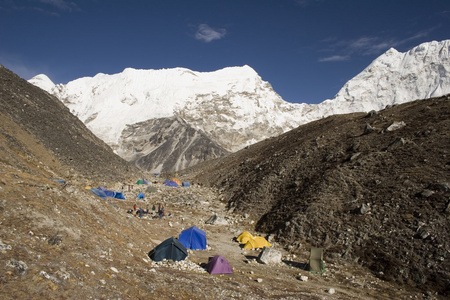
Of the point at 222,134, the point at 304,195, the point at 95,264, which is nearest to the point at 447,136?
the point at 304,195

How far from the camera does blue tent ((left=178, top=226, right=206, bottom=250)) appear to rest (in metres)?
20.4

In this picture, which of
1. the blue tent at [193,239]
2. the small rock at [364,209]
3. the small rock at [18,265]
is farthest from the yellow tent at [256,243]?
the small rock at [18,265]

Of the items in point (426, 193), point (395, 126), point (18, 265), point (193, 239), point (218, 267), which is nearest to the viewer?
point (18, 265)

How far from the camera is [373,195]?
Answer: 22703mm

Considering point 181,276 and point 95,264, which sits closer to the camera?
point 95,264

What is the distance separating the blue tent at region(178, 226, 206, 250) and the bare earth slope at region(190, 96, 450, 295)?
661 centimetres

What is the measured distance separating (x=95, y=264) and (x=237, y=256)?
11190mm

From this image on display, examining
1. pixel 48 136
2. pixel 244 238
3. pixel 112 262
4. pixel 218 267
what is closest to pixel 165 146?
pixel 48 136

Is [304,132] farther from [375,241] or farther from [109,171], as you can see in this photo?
[109,171]

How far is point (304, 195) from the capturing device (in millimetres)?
26547

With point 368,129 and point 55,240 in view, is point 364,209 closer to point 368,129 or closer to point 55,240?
point 368,129

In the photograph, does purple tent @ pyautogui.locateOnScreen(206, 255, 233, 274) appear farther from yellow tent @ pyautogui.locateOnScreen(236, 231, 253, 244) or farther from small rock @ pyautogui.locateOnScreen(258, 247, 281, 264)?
yellow tent @ pyautogui.locateOnScreen(236, 231, 253, 244)

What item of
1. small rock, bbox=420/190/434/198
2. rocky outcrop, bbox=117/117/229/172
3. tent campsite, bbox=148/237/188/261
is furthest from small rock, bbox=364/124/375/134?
rocky outcrop, bbox=117/117/229/172

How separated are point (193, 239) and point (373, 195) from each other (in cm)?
1444
